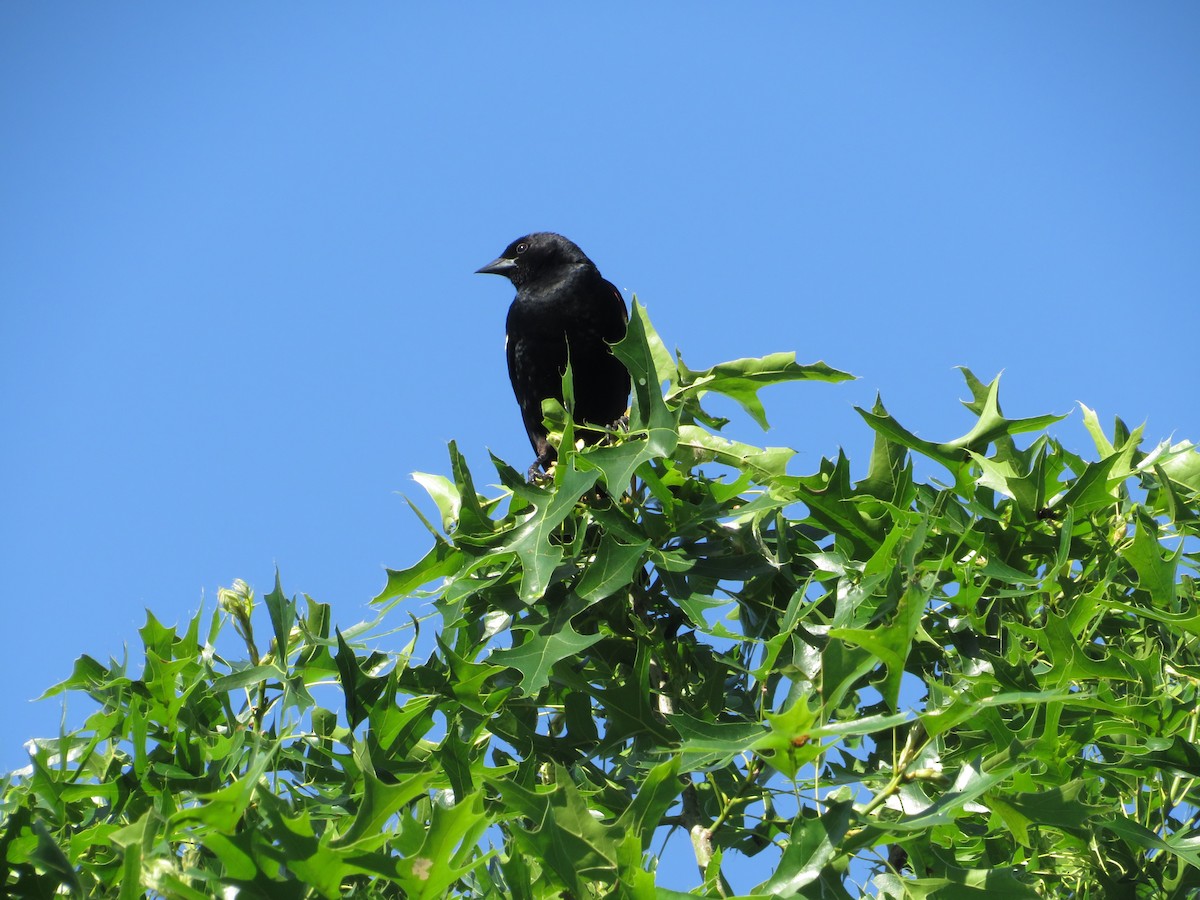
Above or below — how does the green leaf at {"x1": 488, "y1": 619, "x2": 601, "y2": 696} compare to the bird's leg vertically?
below

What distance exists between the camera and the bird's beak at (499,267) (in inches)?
270

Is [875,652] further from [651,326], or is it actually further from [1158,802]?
[651,326]

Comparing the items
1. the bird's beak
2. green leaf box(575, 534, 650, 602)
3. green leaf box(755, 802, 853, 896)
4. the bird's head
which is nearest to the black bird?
the bird's head

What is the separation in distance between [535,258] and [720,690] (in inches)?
176

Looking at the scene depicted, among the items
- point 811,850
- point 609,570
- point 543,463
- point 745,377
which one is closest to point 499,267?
point 543,463

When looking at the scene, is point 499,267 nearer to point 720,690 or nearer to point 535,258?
point 535,258

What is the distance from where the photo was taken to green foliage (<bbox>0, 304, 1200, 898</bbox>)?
1786 mm

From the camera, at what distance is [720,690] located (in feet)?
8.19

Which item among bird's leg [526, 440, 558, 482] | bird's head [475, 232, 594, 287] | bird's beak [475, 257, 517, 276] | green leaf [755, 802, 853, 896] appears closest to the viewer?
green leaf [755, 802, 853, 896]

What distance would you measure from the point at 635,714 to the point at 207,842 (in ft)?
3.17

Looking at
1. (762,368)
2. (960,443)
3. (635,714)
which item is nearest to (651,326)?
(762,368)

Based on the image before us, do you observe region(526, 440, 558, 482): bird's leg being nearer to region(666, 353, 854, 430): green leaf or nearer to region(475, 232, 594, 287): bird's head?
region(475, 232, 594, 287): bird's head

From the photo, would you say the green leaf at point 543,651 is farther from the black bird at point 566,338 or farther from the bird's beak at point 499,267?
the bird's beak at point 499,267

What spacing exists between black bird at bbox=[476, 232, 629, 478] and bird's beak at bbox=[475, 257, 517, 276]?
0.32 meters
